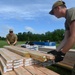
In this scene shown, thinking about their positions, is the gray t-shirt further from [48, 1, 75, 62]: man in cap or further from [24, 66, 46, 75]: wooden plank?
[24, 66, 46, 75]: wooden plank

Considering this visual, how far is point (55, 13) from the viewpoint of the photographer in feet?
11.5

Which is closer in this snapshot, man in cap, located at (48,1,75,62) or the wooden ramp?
man in cap, located at (48,1,75,62)

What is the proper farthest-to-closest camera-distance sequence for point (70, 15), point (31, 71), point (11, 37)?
point (11, 37)
point (31, 71)
point (70, 15)

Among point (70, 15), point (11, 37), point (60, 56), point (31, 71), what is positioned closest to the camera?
point (70, 15)

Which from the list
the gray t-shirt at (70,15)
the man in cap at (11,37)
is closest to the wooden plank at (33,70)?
the gray t-shirt at (70,15)

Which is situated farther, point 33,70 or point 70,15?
point 33,70

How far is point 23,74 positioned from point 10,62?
589 mm

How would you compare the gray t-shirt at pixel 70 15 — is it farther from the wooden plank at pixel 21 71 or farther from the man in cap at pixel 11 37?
the man in cap at pixel 11 37

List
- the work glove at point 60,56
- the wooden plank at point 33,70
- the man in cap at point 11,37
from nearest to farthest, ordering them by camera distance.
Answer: the work glove at point 60,56 < the wooden plank at point 33,70 < the man in cap at point 11,37

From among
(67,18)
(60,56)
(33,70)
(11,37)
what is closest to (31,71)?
(33,70)

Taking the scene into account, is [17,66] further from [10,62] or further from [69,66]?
[69,66]

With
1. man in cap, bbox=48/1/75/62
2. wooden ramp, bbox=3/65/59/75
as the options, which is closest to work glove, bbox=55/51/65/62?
man in cap, bbox=48/1/75/62

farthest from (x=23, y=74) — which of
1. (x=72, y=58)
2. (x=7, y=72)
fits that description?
(x=72, y=58)

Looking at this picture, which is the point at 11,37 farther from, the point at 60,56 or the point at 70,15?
the point at 70,15
